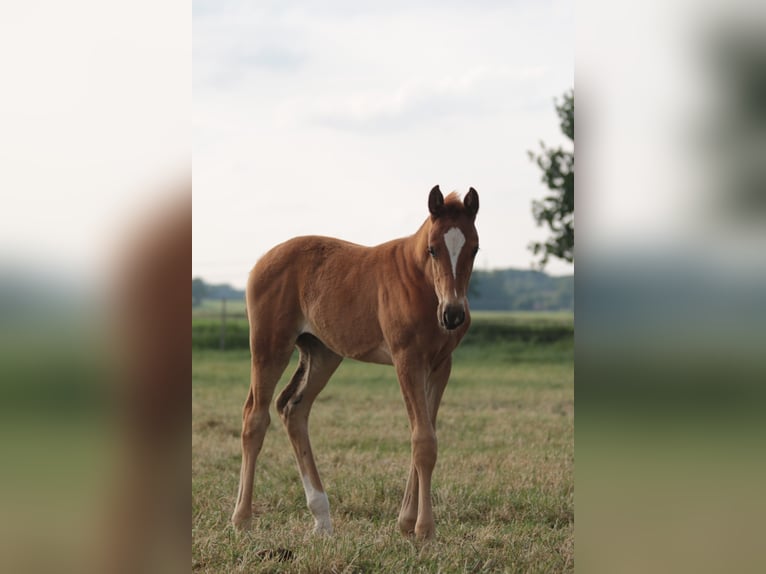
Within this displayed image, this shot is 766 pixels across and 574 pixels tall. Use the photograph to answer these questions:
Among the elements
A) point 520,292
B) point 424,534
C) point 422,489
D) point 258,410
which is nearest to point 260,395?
point 258,410

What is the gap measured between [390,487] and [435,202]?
2800 millimetres

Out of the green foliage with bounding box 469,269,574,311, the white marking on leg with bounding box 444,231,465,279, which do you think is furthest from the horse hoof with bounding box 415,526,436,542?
the green foliage with bounding box 469,269,574,311

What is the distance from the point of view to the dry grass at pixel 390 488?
15.1 ft

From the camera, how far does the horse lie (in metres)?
4.89

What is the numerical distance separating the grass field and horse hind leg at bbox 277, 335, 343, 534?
0.21 meters

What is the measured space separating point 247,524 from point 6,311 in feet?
14.9

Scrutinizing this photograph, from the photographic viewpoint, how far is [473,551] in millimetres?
4805

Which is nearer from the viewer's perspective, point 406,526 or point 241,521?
point 406,526

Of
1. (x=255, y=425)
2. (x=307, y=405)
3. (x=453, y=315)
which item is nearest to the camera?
(x=453, y=315)

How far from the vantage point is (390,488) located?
656 centimetres

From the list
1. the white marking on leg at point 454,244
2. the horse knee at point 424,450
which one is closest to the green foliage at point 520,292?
the horse knee at point 424,450

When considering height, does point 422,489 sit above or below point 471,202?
below

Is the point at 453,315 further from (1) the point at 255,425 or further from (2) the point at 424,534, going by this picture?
(1) the point at 255,425

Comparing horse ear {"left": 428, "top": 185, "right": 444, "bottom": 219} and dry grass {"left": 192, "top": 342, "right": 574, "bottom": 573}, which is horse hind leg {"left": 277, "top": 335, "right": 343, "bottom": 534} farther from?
horse ear {"left": 428, "top": 185, "right": 444, "bottom": 219}
